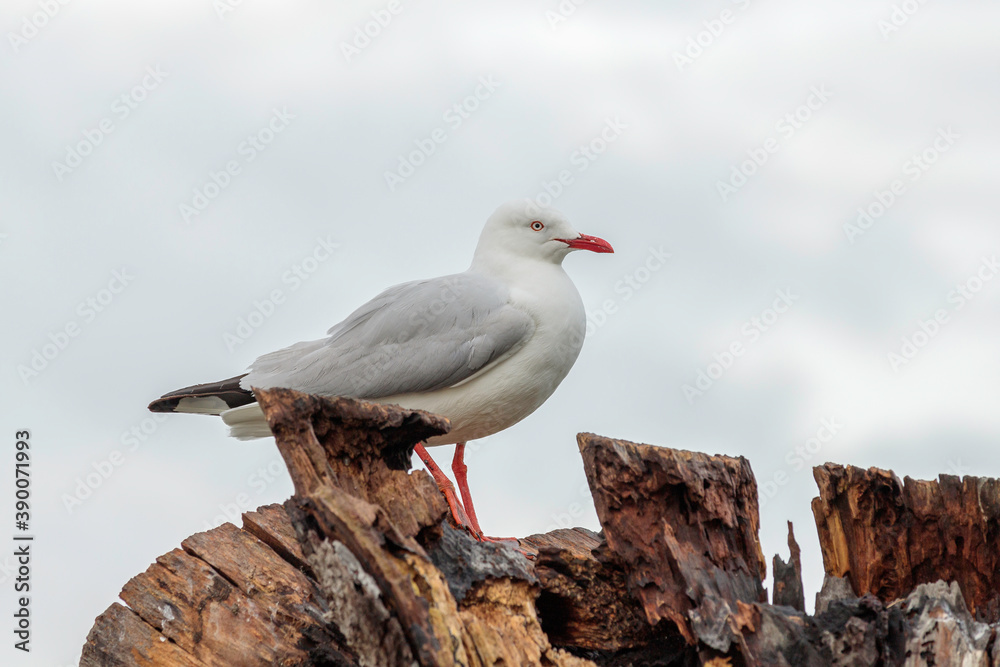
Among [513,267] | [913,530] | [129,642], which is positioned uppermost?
[513,267]

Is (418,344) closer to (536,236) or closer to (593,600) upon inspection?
(536,236)

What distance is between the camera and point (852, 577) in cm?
509

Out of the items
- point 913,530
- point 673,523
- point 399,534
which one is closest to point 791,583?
point 673,523

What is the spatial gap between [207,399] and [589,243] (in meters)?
3.20

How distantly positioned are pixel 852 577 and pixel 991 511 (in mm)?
769

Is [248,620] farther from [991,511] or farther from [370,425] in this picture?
[991,511]

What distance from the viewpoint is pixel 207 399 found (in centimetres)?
737

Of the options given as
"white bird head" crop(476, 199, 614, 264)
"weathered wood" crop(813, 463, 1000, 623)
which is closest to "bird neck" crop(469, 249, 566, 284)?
"white bird head" crop(476, 199, 614, 264)

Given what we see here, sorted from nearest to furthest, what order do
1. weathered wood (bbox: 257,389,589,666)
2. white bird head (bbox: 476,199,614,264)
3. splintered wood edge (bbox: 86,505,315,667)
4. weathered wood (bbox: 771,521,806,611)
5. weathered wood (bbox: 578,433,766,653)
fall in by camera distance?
1. weathered wood (bbox: 257,389,589,666)
2. weathered wood (bbox: 771,521,806,611)
3. weathered wood (bbox: 578,433,766,653)
4. splintered wood edge (bbox: 86,505,315,667)
5. white bird head (bbox: 476,199,614,264)

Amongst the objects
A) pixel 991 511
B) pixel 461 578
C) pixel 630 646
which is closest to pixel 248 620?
pixel 461 578

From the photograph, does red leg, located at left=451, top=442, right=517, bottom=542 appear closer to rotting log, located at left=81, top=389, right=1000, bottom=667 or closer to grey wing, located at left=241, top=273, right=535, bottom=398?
grey wing, located at left=241, top=273, right=535, bottom=398

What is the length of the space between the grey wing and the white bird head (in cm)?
51

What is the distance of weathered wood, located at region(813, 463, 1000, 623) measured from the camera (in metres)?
4.93

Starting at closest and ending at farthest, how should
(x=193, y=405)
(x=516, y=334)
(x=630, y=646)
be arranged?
(x=630, y=646) → (x=516, y=334) → (x=193, y=405)
